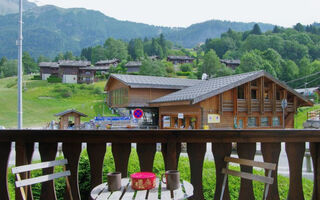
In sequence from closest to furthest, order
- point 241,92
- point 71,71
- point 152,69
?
1. point 241,92
2. point 152,69
3. point 71,71

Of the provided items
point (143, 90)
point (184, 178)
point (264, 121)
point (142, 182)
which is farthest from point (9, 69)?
point (142, 182)

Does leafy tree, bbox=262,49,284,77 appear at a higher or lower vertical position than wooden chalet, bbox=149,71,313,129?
higher

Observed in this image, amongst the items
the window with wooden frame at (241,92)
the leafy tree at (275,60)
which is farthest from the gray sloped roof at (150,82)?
the leafy tree at (275,60)

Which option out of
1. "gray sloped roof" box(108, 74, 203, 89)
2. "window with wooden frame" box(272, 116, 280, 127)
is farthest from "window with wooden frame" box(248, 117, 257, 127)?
"gray sloped roof" box(108, 74, 203, 89)

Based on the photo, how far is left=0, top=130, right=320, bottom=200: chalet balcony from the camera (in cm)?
227

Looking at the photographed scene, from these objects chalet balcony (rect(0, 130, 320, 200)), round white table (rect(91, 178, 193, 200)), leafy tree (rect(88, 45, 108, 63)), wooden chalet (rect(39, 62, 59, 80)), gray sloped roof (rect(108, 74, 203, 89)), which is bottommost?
round white table (rect(91, 178, 193, 200))

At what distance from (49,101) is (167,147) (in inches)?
2220

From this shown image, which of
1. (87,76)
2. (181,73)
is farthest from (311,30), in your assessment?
(87,76)

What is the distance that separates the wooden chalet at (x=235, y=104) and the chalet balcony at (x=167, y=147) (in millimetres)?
14643

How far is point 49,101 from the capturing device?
54.3 m

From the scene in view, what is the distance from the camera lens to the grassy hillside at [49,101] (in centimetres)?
4497

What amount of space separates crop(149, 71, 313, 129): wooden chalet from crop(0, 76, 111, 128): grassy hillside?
27418 millimetres

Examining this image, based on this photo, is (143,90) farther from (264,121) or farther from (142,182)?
(142,182)

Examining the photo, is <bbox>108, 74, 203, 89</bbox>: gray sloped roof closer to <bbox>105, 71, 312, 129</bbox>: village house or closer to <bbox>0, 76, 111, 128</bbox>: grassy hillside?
<bbox>105, 71, 312, 129</bbox>: village house
